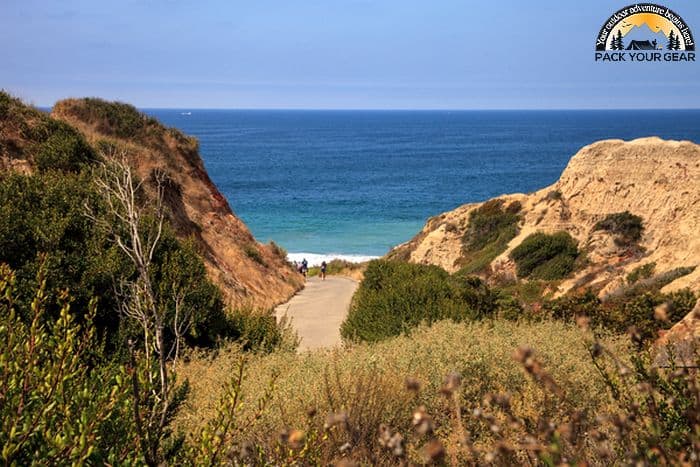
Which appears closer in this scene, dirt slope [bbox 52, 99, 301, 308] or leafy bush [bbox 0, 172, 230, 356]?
leafy bush [bbox 0, 172, 230, 356]

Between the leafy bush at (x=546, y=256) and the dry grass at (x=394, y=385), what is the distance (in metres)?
23.5

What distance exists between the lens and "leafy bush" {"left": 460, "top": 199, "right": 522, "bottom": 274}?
41219 millimetres

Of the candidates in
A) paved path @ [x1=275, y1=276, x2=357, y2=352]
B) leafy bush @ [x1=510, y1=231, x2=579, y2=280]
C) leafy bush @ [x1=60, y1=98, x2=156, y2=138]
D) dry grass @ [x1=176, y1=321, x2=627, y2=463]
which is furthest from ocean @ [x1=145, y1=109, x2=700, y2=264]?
dry grass @ [x1=176, y1=321, x2=627, y2=463]

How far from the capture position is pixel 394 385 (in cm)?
846

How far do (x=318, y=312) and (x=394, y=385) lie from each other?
15431 mm

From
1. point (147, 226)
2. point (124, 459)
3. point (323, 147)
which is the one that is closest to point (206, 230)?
point (147, 226)

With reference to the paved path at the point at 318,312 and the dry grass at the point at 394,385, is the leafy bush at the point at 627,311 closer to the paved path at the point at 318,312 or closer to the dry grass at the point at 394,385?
the dry grass at the point at 394,385

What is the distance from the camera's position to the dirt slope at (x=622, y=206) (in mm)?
29516

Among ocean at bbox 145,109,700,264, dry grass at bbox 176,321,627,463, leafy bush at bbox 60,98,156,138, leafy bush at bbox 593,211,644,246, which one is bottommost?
ocean at bbox 145,109,700,264

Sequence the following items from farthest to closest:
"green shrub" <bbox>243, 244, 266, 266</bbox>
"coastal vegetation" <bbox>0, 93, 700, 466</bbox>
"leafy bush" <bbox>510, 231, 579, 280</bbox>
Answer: "leafy bush" <bbox>510, 231, 579, 280</bbox>, "green shrub" <bbox>243, 244, 266, 266</bbox>, "coastal vegetation" <bbox>0, 93, 700, 466</bbox>

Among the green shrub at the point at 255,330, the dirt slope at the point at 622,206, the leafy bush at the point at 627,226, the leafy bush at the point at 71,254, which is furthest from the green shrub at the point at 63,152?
the leafy bush at the point at 627,226

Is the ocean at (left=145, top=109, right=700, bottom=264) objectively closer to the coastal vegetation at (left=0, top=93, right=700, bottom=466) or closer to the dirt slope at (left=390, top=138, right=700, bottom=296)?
the dirt slope at (left=390, top=138, right=700, bottom=296)

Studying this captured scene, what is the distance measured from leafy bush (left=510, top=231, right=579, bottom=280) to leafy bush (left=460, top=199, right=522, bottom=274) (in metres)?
2.34

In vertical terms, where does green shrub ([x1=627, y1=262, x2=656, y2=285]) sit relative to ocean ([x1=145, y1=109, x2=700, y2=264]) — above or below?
above
